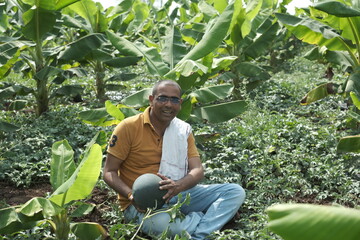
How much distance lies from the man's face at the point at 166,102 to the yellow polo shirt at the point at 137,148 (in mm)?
156

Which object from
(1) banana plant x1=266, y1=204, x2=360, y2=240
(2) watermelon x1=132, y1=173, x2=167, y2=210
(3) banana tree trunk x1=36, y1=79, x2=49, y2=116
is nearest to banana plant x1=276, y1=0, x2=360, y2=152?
(2) watermelon x1=132, y1=173, x2=167, y2=210

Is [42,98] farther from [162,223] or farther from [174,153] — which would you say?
[162,223]

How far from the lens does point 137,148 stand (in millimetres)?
4551

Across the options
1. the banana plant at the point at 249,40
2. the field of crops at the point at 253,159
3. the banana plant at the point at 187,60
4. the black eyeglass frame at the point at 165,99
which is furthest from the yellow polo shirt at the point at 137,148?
the banana plant at the point at 249,40

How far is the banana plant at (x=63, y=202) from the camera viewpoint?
3.63 metres

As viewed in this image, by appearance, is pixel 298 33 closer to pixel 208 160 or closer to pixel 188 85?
pixel 188 85

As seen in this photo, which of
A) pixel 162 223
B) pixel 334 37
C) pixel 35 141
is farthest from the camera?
pixel 35 141

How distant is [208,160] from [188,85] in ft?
3.05

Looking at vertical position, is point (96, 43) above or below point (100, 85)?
above

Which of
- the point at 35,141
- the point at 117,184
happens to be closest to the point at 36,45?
the point at 35,141

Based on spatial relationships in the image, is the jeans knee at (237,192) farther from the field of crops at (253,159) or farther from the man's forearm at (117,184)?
the man's forearm at (117,184)

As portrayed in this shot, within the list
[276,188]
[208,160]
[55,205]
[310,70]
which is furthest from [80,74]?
[310,70]

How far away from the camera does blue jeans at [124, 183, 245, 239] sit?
14.1ft

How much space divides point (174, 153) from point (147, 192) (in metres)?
0.57
